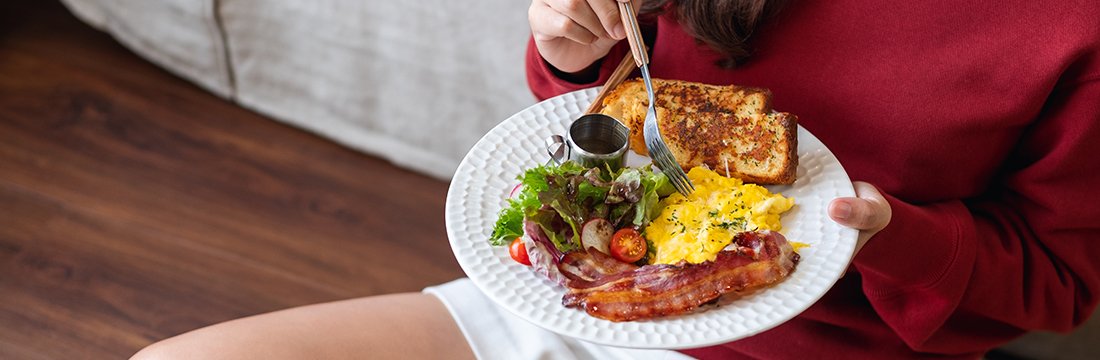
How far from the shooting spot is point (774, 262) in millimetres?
1278

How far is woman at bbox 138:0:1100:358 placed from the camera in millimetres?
1414

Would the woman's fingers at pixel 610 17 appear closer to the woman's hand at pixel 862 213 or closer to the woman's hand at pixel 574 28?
the woman's hand at pixel 574 28

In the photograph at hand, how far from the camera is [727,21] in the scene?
155 centimetres

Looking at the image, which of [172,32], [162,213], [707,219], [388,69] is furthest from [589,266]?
[172,32]

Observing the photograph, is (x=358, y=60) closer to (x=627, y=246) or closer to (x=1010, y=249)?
(x=627, y=246)

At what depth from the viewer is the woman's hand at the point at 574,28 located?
56.9 inches

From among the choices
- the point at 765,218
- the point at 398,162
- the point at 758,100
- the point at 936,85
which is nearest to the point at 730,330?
the point at 765,218

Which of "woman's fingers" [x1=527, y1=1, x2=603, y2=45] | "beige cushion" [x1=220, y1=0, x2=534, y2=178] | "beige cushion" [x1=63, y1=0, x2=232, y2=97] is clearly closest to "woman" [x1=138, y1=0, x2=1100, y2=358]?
A: "woman's fingers" [x1=527, y1=1, x2=603, y2=45]

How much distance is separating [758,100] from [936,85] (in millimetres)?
288

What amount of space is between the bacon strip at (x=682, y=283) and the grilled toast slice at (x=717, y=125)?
7.9 inches

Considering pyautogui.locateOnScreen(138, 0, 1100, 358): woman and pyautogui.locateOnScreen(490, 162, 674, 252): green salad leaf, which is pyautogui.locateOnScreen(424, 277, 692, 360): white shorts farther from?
pyautogui.locateOnScreen(490, 162, 674, 252): green salad leaf

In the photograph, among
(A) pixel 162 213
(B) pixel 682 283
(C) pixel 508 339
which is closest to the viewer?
(B) pixel 682 283

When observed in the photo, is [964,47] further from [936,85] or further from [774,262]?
[774,262]

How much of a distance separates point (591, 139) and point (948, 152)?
0.60 meters
